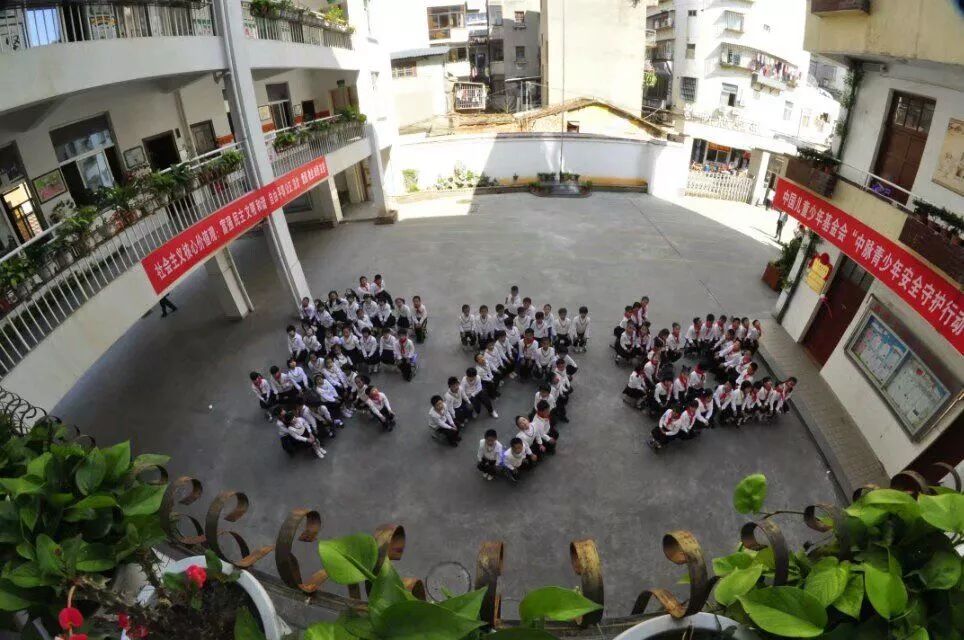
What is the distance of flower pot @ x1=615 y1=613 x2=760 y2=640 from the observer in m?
1.97

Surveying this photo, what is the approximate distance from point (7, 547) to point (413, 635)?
188 cm

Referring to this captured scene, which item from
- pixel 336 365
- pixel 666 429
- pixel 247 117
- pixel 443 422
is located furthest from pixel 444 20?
pixel 666 429

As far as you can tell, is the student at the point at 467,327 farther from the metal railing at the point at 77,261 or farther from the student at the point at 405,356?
the metal railing at the point at 77,261

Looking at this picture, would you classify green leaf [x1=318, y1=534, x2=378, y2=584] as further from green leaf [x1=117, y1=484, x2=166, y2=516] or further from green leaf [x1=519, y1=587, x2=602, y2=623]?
green leaf [x1=117, y1=484, x2=166, y2=516]

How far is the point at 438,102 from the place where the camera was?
2686cm

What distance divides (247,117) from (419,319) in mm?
5032

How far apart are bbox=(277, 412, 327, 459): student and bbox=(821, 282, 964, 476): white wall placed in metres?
8.42

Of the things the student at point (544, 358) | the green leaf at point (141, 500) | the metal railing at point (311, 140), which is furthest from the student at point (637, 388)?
the metal railing at point (311, 140)

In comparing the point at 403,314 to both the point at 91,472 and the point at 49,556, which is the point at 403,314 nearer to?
the point at 91,472

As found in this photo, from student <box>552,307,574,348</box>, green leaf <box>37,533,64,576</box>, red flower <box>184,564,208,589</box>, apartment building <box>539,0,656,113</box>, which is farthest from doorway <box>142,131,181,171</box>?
apartment building <box>539,0,656,113</box>

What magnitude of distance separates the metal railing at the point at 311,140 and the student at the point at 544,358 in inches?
271

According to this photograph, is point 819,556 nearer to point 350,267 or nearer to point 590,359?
point 590,359

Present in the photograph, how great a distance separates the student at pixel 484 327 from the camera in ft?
33.4

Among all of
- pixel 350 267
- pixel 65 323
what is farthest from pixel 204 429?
pixel 350 267
